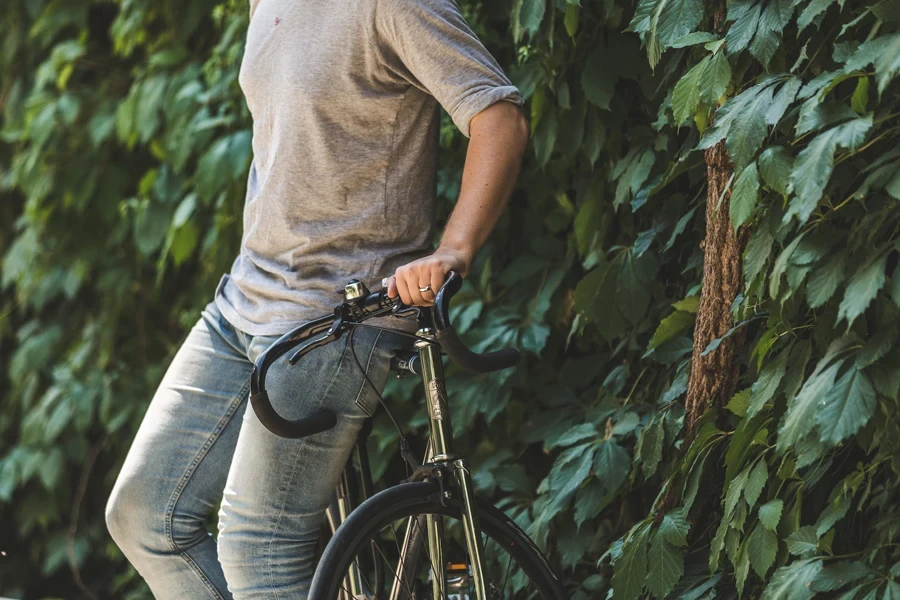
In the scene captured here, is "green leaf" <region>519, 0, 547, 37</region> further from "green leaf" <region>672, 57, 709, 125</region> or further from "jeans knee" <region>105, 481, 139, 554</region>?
"jeans knee" <region>105, 481, 139, 554</region>

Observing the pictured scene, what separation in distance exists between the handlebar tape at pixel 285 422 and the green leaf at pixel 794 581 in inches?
22.6

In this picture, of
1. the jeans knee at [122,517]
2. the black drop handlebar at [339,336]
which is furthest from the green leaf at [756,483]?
the jeans knee at [122,517]

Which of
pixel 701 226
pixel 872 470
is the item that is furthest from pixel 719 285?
pixel 872 470

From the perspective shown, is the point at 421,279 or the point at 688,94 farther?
the point at 688,94

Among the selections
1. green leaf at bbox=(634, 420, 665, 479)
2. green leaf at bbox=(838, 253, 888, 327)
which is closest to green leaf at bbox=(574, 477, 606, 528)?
green leaf at bbox=(634, 420, 665, 479)

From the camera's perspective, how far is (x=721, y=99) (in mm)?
1350

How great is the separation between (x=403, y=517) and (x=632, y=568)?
1.16ft

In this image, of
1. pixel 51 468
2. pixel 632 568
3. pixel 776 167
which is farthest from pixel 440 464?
pixel 51 468

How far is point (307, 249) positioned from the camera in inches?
54.7

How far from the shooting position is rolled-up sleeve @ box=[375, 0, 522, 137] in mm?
1313

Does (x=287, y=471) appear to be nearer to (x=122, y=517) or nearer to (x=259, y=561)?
(x=259, y=561)

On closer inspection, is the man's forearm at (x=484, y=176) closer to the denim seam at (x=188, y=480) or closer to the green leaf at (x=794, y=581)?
the denim seam at (x=188, y=480)

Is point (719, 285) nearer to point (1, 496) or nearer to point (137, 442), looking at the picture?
point (137, 442)

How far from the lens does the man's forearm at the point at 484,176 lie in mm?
1305
